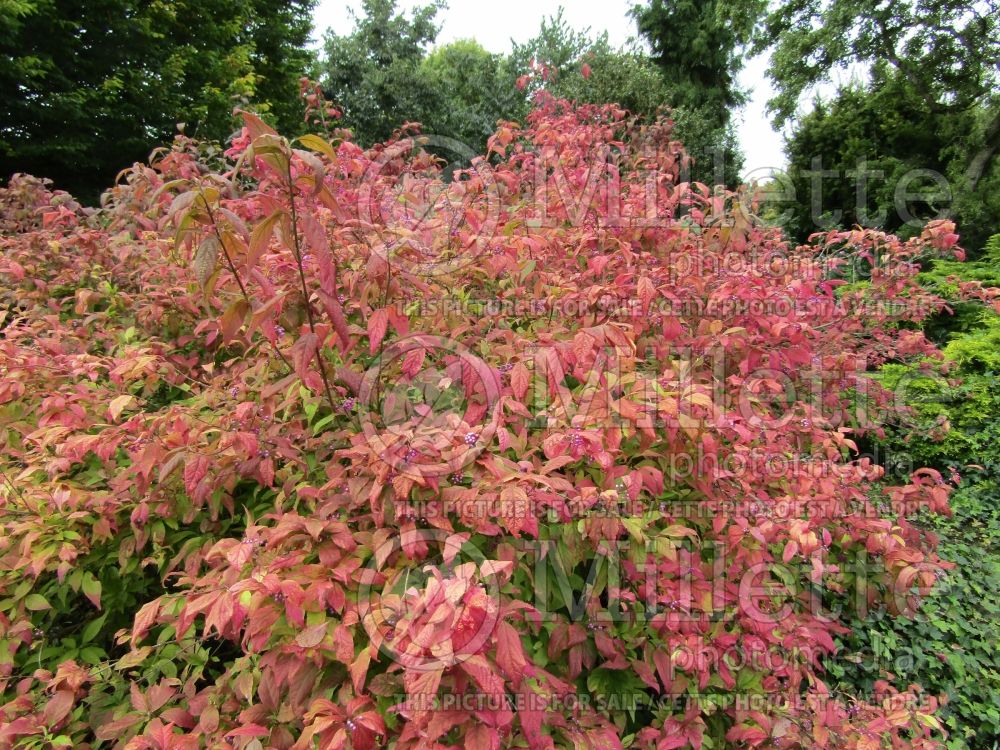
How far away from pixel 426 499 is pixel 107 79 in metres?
9.34

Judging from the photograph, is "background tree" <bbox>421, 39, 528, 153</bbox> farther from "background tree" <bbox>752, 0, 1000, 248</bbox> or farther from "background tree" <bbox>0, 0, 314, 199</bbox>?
"background tree" <bbox>752, 0, 1000, 248</bbox>

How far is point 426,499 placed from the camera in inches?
52.0

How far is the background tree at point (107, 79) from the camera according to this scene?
7297mm

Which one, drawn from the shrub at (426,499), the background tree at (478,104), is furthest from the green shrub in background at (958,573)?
the background tree at (478,104)

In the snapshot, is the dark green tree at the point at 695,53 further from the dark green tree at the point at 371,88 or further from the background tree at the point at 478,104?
the dark green tree at the point at 371,88

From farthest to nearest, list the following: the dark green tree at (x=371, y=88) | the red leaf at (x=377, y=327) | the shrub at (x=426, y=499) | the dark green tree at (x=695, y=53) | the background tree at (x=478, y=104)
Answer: the dark green tree at (x=695, y=53) → the background tree at (x=478, y=104) → the dark green tree at (x=371, y=88) → the red leaf at (x=377, y=327) → the shrub at (x=426, y=499)

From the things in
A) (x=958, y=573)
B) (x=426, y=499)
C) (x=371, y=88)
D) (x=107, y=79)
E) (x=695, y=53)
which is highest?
(x=695, y=53)

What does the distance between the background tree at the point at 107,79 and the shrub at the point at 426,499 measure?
206 inches

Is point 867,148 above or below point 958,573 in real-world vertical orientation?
above

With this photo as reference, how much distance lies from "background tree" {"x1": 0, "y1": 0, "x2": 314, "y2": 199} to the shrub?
17.2 ft

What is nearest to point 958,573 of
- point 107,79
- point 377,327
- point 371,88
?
point 377,327

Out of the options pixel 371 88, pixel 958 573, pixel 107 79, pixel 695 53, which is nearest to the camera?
pixel 958 573

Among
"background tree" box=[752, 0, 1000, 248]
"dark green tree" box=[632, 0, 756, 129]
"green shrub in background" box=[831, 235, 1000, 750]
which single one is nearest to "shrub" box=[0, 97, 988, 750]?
"green shrub in background" box=[831, 235, 1000, 750]

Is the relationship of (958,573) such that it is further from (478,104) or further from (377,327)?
(478,104)
